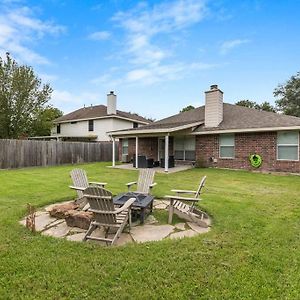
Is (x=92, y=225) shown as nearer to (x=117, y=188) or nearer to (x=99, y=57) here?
(x=117, y=188)

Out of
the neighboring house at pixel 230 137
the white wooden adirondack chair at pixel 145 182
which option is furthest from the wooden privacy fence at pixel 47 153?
the white wooden adirondack chair at pixel 145 182

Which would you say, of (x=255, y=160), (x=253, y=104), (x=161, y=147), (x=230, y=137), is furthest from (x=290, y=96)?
(x=255, y=160)

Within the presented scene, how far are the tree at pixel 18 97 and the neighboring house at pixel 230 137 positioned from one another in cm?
1655

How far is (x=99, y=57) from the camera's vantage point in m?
16.7

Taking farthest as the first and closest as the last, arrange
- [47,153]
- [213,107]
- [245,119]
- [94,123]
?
[94,123], [47,153], [213,107], [245,119]

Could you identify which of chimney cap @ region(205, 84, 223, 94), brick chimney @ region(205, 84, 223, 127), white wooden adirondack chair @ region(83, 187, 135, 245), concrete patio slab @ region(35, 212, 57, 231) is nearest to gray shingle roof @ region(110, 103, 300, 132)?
brick chimney @ region(205, 84, 223, 127)

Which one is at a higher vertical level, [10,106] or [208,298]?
[10,106]

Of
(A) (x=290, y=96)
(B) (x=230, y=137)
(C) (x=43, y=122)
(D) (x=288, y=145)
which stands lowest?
(D) (x=288, y=145)

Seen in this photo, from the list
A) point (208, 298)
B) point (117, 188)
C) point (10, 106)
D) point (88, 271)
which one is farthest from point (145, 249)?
point (10, 106)

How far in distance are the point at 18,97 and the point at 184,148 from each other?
66.1 ft

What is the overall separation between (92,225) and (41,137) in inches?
1137

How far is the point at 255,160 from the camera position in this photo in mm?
13891

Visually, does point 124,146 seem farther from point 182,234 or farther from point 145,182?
point 182,234

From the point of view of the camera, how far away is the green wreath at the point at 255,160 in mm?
13748
